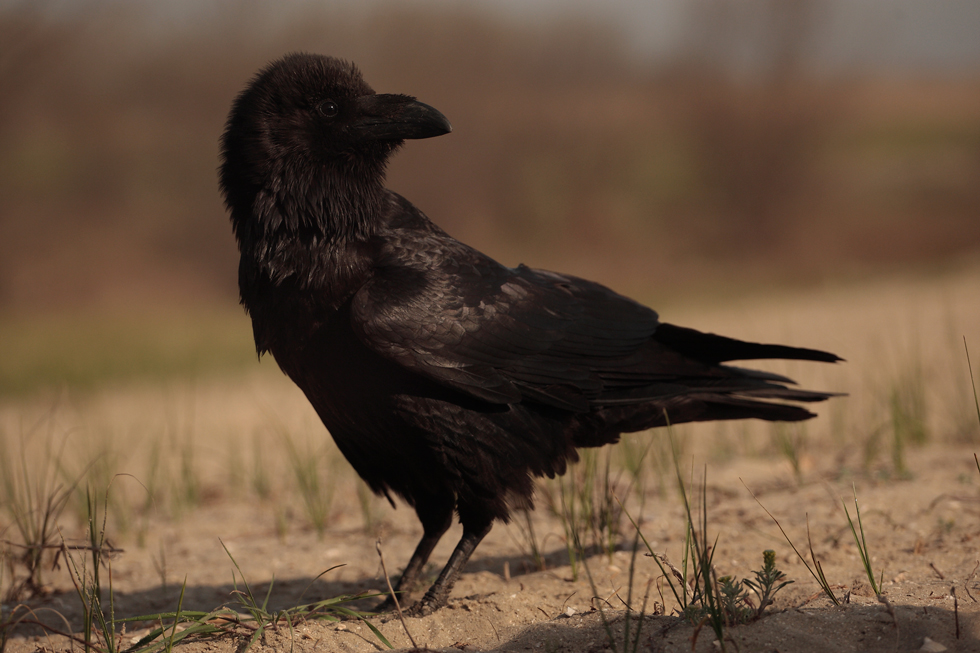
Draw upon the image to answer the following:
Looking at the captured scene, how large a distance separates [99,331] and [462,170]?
36.9ft

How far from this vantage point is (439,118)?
10.3ft

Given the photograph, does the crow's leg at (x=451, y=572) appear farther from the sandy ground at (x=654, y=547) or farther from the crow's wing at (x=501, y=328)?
the crow's wing at (x=501, y=328)

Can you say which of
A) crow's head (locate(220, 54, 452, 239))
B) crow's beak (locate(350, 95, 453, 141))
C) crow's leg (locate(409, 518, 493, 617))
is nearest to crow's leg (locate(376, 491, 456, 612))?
crow's leg (locate(409, 518, 493, 617))

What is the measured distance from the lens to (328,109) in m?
3.07

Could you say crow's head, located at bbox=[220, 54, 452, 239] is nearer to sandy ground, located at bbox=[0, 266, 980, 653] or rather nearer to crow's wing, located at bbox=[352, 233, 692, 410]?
crow's wing, located at bbox=[352, 233, 692, 410]

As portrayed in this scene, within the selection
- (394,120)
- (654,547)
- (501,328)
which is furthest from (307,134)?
(654,547)

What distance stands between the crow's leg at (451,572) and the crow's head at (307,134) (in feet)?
4.61

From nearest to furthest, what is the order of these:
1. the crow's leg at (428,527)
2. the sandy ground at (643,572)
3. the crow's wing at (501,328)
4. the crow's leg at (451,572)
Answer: the sandy ground at (643,572) → the crow's wing at (501,328) → the crow's leg at (451,572) → the crow's leg at (428,527)

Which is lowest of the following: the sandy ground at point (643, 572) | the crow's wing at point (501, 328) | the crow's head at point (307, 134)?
the sandy ground at point (643, 572)

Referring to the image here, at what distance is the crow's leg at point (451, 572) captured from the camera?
2.99 m

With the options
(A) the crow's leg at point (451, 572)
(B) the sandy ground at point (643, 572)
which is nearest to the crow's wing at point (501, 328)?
(A) the crow's leg at point (451, 572)

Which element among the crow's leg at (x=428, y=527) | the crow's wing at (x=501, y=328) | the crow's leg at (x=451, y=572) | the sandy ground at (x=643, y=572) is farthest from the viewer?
the crow's leg at (x=428, y=527)

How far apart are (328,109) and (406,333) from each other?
38.0 inches

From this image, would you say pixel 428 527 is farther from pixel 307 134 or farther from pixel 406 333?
pixel 307 134
